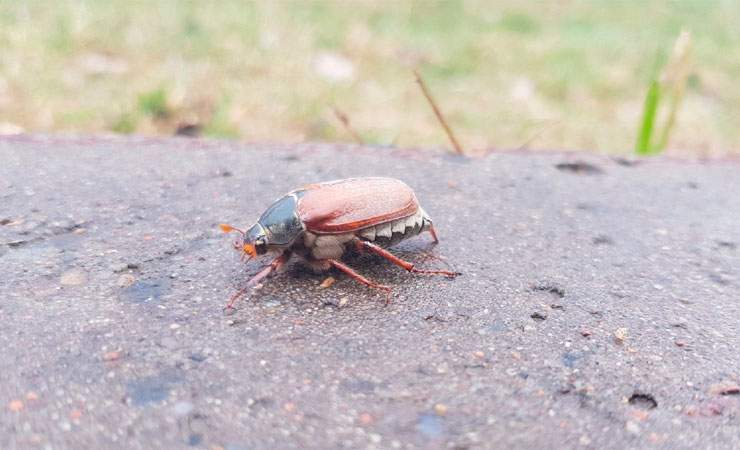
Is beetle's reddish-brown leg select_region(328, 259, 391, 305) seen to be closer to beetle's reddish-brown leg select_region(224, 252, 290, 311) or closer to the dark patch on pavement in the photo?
beetle's reddish-brown leg select_region(224, 252, 290, 311)

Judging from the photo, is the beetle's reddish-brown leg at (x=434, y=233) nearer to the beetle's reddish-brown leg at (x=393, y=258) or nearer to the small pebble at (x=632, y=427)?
the beetle's reddish-brown leg at (x=393, y=258)

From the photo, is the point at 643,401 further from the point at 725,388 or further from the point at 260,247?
the point at 260,247

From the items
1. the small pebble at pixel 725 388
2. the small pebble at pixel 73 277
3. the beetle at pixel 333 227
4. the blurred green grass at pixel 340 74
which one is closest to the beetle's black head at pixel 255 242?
the beetle at pixel 333 227

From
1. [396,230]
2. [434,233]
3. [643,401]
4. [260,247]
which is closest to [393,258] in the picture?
[396,230]

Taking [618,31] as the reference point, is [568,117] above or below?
below

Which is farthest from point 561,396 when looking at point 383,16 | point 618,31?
point 618,31

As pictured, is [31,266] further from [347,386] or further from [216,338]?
[347,386]
